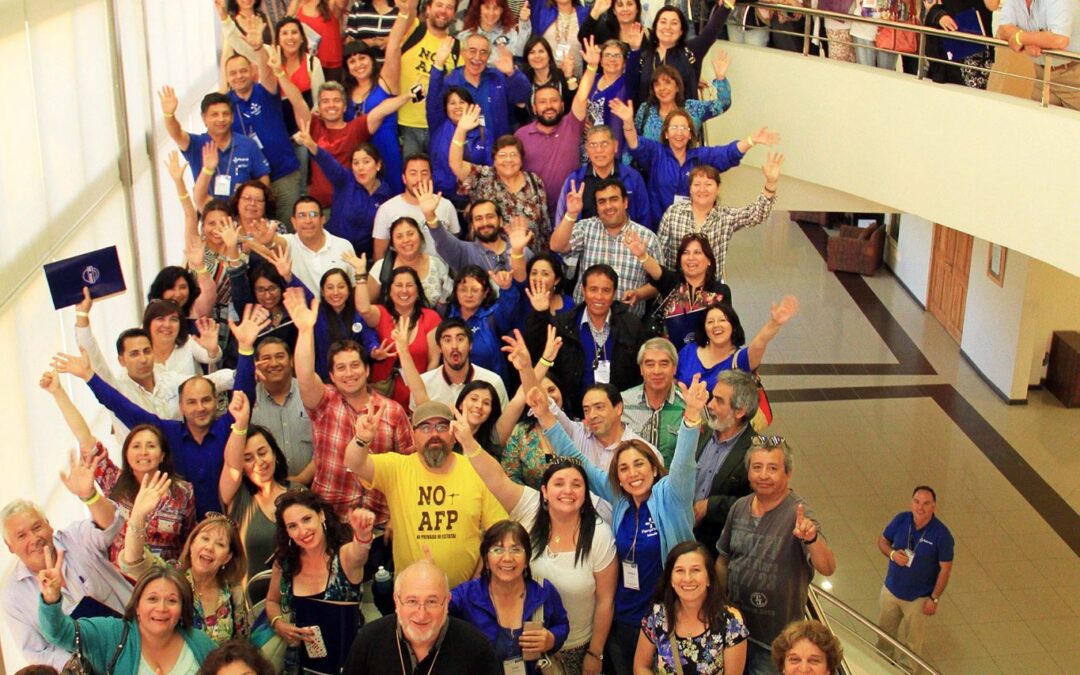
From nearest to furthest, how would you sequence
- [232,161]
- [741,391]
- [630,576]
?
[630,576] < [741,391] < [232,161]

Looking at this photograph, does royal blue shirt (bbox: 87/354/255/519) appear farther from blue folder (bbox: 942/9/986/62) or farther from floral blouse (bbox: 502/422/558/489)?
blue folder (bbox: 942/9/986/62)

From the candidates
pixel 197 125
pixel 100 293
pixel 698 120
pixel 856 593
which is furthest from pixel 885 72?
pixel 100 293

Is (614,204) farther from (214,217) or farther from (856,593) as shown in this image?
(856,593)

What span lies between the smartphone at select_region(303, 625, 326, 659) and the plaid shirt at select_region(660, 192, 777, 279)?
3.42 metres

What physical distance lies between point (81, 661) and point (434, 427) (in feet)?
5.27

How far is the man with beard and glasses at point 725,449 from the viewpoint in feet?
18.4

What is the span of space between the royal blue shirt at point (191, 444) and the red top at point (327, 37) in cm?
432

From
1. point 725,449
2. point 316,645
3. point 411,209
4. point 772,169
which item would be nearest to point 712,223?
point 772,169

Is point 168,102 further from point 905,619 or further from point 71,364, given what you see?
point 905,619

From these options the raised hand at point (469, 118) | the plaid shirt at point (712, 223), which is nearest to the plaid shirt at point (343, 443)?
the plaid shirt at point (712, 223)

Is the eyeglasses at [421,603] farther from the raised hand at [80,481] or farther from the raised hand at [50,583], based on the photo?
the raised hand at [80,481]

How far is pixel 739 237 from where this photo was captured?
21438 millimetres

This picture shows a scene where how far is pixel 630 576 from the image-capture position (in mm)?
5094

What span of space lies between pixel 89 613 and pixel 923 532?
663cm
